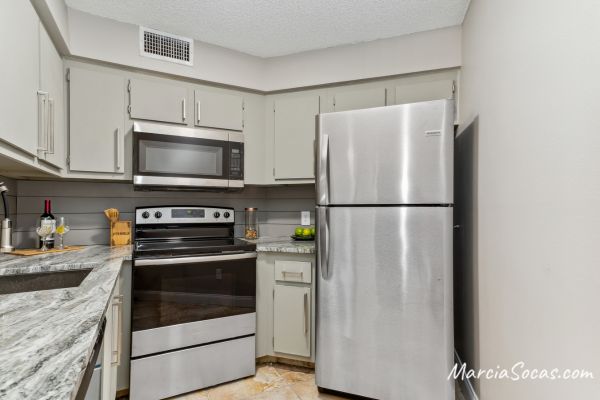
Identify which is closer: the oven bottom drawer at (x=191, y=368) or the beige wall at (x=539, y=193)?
the beige wall at (x=539, y=193)

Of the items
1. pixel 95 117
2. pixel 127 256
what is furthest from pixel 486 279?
pixel 95 117

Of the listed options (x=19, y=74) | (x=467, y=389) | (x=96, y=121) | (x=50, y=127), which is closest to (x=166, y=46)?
(x=96, y=121)

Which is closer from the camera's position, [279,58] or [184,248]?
[184,248]

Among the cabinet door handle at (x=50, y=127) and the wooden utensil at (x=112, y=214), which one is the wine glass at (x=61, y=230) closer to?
the wooden utensil at (x=112, y=214)

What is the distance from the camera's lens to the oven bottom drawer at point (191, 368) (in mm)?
Result: 1869

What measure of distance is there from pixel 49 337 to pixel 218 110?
2050 mm

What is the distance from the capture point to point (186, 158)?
2303 mm

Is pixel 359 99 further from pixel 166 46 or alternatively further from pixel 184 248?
pixel 184 248

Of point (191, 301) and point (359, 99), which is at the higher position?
point (359, 99)

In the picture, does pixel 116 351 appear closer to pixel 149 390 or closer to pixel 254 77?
pixel 149 390

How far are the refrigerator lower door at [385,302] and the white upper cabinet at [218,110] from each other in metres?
1.10

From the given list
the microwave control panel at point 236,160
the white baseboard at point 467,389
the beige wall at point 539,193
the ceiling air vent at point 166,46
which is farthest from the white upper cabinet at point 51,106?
the white baseboard at point 467,389

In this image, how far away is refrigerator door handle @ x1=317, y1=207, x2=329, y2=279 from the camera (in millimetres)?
1916

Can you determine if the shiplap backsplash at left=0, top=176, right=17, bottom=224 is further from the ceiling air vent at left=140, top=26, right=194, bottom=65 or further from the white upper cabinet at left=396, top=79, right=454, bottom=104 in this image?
the white upper cabinet at left=396, top=79, right=454, bottom=104
